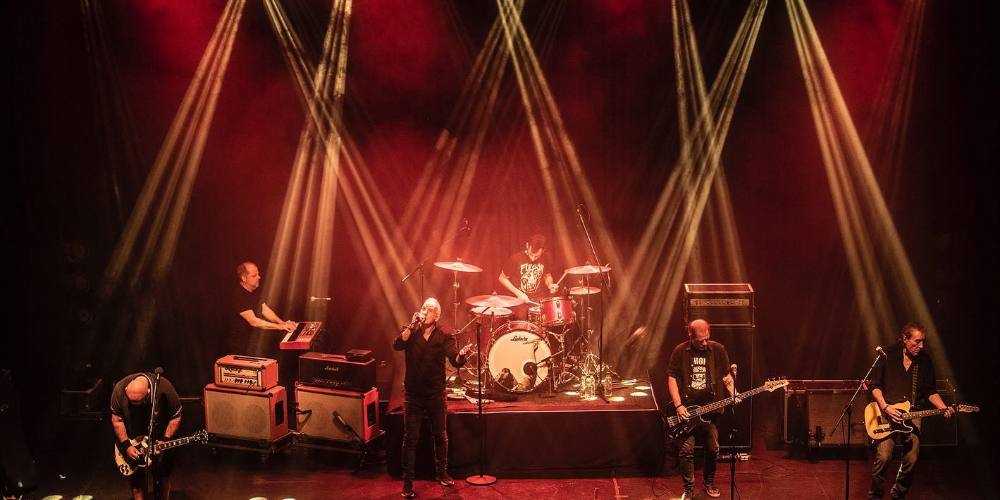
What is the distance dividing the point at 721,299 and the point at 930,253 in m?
3.23

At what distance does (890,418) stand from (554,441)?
338 cm

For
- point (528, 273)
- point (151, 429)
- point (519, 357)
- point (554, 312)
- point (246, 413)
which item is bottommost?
point (246, 413)

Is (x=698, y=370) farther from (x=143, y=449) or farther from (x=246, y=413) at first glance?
(x=143, y=449)

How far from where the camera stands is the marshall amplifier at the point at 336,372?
8.83 m

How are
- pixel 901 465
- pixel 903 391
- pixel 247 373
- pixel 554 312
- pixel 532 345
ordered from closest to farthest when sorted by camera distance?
pixel 901 465, pixel 903 391, pixel 247 373, pixel 532 345, pixel 554 312

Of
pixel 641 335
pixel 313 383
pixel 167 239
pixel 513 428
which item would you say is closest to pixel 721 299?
pixel 641 335

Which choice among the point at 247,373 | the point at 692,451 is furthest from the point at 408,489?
the point at 692,451

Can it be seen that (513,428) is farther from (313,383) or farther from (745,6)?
(745,6)

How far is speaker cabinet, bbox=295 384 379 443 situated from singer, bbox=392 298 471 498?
89cm

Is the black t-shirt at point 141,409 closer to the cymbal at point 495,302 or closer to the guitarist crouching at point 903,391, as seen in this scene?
the cymbal at point 495,302

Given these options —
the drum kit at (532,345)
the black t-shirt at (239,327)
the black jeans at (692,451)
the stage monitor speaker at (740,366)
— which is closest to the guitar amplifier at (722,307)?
the stage monitor speaker at (740,366)

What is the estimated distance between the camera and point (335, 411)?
8938mm

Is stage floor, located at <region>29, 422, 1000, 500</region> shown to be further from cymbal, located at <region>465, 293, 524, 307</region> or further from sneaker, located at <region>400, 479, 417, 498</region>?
cymbal, located at <region>465, 293, 524, 307</region>

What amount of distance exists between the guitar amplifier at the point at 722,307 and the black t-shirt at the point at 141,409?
571 centimetres
